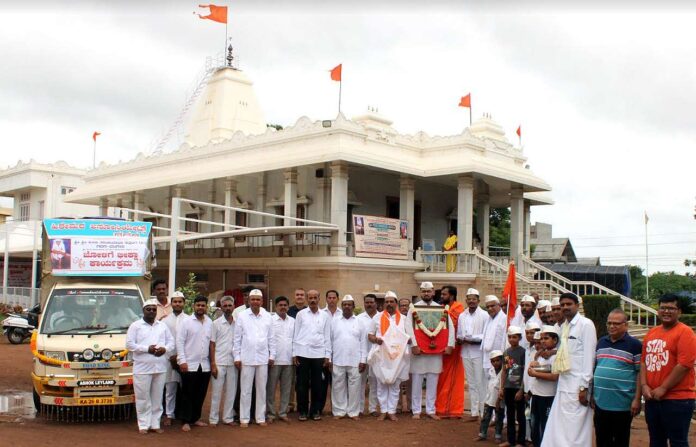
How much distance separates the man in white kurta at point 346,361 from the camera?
1005cm

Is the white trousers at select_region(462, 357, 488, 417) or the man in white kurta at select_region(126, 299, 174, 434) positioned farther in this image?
the white trousers at select_region(462, 357, 488, 417)

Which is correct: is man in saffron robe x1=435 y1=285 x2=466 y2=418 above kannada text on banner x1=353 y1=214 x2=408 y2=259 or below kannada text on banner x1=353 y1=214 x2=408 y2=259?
below

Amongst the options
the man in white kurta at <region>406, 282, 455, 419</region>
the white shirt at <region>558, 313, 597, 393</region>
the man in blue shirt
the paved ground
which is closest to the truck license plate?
the paved ground

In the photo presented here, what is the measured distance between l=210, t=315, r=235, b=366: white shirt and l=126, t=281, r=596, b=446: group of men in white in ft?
0.04

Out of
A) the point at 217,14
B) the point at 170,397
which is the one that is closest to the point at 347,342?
the point at 170,397

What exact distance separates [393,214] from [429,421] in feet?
49.6

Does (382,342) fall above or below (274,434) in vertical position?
above

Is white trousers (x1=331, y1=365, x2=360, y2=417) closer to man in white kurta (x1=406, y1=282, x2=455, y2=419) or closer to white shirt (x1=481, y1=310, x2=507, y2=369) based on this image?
man in white kurta (x1=406, y1=282, x2=455, y2=419)

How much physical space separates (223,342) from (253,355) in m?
0.43

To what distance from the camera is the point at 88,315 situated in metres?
9.74

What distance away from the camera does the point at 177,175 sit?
25.3m

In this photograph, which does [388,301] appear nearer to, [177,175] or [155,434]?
[155,434]

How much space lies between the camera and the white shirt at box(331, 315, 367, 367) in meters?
10.0

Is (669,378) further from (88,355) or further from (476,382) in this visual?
(88,355)
